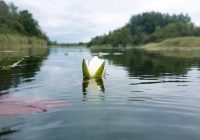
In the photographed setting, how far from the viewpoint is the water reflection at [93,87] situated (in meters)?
13.5

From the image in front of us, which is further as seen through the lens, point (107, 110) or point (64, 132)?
point (107, 110)

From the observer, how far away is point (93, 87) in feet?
50.8

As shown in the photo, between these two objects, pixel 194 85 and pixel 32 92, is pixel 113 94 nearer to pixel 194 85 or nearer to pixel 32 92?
pixel 32 92

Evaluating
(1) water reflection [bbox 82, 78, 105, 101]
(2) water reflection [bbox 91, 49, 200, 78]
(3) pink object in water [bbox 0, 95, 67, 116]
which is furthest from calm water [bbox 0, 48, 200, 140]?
(2) water reflection [bbox 91, 49, 200, 78]

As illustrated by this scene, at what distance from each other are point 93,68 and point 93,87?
12.5 feet

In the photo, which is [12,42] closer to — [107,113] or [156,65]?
[156,65]

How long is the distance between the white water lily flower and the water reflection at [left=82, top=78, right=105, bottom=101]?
58 centimetres

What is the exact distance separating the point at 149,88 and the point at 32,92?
184 inches

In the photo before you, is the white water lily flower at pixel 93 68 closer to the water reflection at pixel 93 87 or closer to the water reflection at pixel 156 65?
the water reflection at pixel 93 87

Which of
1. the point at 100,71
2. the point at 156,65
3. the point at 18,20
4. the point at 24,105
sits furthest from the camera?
the point at 18,20

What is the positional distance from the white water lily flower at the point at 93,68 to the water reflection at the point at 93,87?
23.0 inches

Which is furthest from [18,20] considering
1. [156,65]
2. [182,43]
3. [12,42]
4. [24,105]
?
[24,105]

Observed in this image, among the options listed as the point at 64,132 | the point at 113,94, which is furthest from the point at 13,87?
the point at 64,132

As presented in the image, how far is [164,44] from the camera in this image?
134 metres
